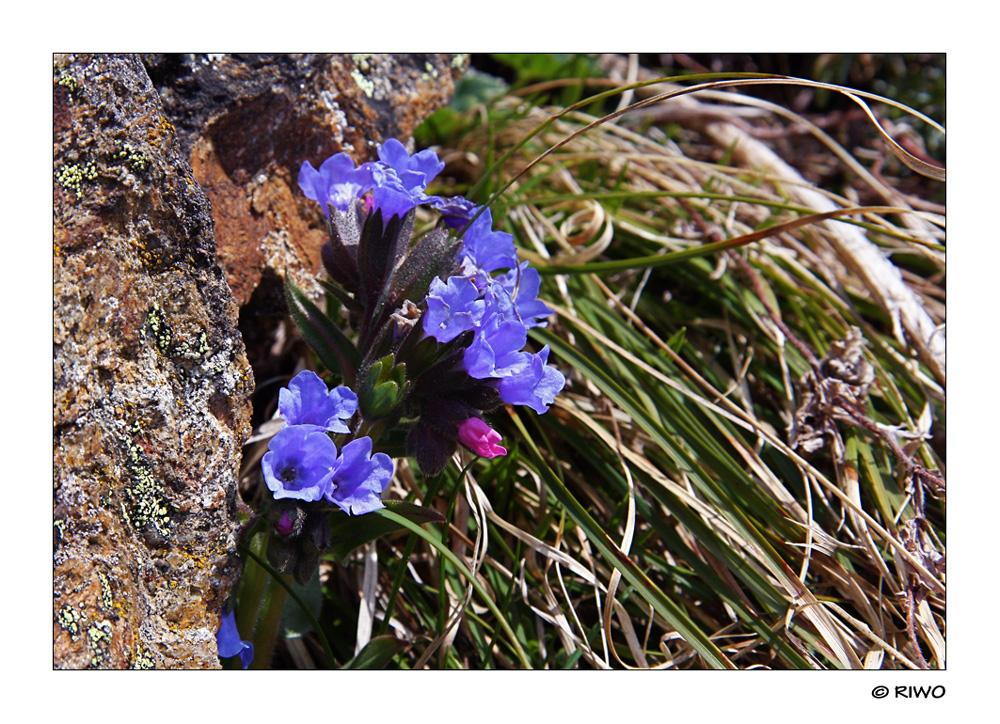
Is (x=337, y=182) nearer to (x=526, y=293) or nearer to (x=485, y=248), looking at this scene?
(x=485, y=248)

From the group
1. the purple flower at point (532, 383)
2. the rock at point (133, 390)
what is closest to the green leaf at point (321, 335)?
the rock at point (133, 390)

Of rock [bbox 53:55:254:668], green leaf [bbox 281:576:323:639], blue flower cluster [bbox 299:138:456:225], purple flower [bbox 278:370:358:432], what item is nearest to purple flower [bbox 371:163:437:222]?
blue flower cluster [bbox 299:138:456:225]

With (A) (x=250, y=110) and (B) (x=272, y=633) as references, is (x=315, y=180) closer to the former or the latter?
(A) (x=250, y=110)

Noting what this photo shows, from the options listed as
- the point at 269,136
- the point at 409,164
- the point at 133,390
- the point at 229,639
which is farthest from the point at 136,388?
the point at 269,136

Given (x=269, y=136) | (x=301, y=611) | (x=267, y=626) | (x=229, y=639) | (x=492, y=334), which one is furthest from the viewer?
(x=269, y=136)

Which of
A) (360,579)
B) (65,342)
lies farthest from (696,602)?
(65,342)

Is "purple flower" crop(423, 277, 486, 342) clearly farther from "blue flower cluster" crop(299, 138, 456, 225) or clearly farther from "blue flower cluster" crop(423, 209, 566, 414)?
"blue flower cluster" crop(299, 138, 456, 225)

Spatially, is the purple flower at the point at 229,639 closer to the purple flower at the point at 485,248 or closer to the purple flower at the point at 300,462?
the purple flower at the point at 300,462
